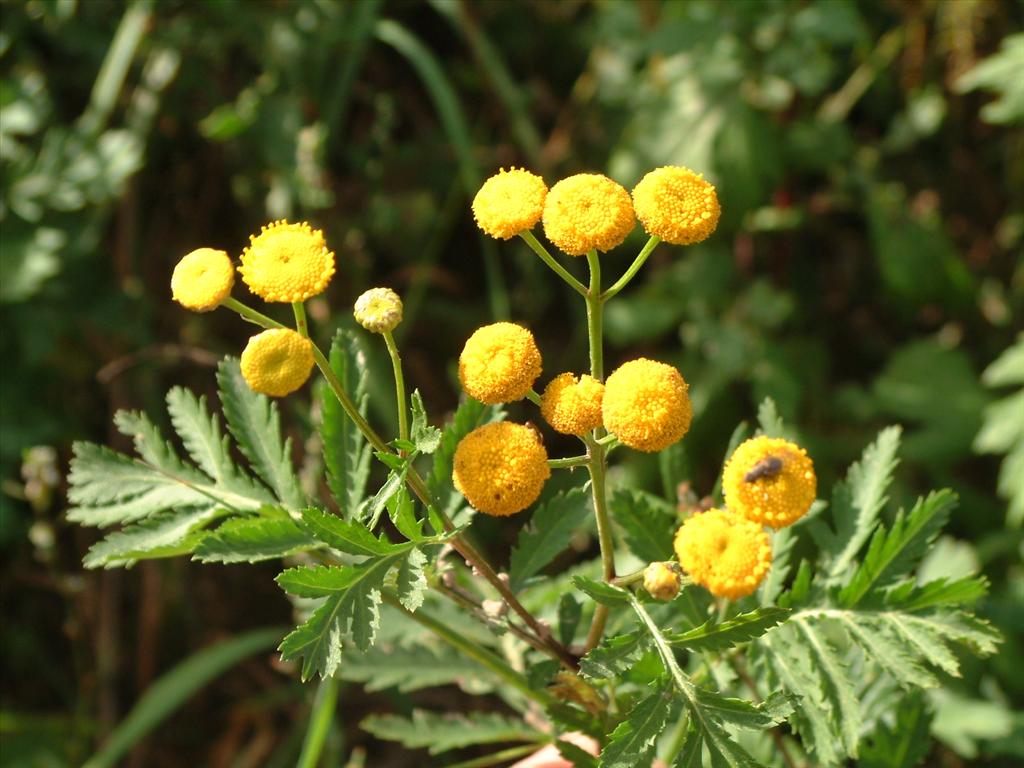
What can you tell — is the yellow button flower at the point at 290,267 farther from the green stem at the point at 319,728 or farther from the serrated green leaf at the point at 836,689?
the green stem at the point at 319,728

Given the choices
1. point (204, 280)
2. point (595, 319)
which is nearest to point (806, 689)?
point (595, 319)

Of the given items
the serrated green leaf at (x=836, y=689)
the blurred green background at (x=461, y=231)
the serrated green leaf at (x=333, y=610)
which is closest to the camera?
the serrated green leaf at (x=333, y=610)

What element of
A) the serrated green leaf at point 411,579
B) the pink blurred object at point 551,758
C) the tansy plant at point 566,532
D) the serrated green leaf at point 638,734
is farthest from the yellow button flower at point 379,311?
the pink blurred object at point 551,758

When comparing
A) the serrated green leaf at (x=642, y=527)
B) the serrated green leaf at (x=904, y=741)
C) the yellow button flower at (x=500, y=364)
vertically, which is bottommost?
the serrated green leaf at (x=904, y=741)

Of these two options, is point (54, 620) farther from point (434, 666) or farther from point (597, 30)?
point (597, 30)

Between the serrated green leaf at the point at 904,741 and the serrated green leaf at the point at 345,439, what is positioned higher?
the serrated green leaf at the point at 345,439

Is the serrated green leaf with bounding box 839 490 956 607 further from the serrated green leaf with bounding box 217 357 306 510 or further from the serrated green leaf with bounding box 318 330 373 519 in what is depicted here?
the serrated green leaf with bounding box 217 357 306 510

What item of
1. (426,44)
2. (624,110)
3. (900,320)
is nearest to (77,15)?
(426,44)

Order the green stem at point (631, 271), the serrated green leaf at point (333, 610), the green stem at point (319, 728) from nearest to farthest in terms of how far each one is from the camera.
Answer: the serrated green leaf at point (333, 610) < the green stem at point (631, 271) < the green stem at point (319, 728)

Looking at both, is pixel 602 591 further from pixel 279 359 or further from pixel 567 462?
pixel 279 359
